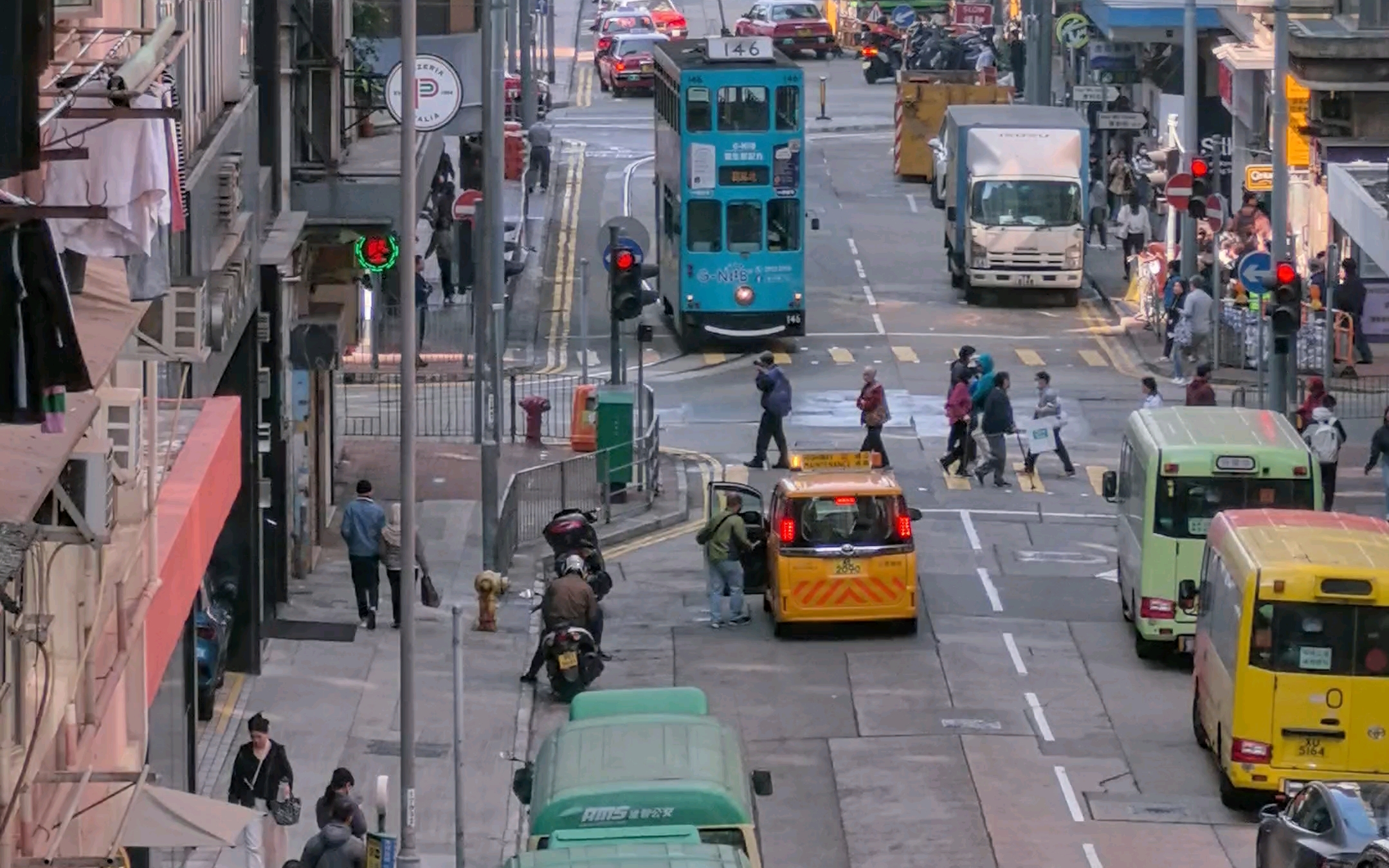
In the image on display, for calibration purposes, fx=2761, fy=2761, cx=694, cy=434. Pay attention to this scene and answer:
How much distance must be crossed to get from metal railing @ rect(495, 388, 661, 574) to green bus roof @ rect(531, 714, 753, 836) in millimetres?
12904

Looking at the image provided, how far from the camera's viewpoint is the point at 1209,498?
25188 mm

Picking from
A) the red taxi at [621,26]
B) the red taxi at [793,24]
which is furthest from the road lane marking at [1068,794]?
the red taxi at [793,24]

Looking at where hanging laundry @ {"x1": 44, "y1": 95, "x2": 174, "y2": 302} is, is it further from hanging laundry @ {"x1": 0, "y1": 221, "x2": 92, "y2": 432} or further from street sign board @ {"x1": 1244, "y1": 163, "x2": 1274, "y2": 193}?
street sign board @ {"x1": 1244, "y1": 163, "x2": 1274, "y2": 193}

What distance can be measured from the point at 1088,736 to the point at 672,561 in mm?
8382

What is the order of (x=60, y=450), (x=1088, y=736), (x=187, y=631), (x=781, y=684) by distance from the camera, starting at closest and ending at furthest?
(x=60, y=450)
(x=187, y=631)
(x=1088, y=736)
(x=781, y=684)

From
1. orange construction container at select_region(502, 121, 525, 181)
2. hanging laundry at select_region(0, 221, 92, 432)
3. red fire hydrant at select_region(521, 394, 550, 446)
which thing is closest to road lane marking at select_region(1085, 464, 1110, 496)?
red fire hydrant at select_region(521, 394, 550, 446)

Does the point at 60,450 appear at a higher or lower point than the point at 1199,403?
higher

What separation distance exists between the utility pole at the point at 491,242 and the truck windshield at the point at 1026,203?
15.7 metres

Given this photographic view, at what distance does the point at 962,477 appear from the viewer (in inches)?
1380

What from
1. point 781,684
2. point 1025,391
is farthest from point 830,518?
point 1025,391

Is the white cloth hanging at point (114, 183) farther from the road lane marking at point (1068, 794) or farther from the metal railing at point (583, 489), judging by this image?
the metal railing at point (583, 489)

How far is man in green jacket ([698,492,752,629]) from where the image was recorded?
2727 centimetres

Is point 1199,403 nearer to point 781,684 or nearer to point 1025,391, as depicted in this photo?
point 1025,391

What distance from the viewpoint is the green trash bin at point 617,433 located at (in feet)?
110
